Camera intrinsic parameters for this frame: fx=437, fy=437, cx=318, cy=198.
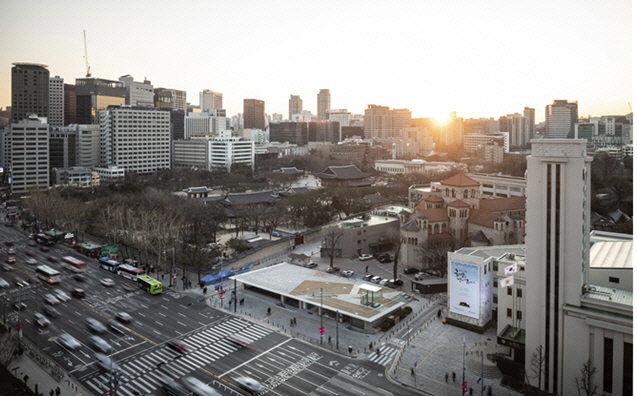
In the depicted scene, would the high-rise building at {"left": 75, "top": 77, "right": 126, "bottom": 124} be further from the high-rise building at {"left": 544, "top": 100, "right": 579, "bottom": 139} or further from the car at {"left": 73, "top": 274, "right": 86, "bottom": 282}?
the high-rise building at {"left": 544, "top": 100, "right": 579, "bottom": 139}

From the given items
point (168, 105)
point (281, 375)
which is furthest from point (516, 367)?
point (168, 105)

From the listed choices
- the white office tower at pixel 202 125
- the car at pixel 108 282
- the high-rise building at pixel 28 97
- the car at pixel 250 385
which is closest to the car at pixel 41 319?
the car at pixel 108 282

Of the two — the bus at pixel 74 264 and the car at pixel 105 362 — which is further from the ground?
the bus at pixel 74 264

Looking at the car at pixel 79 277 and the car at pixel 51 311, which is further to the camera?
the car at pixel 79 277

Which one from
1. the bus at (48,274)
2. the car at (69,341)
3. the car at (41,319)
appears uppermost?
the bus at (48,274)

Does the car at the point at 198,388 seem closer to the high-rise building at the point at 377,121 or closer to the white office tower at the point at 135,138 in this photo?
the white office tower at the point at 135,138

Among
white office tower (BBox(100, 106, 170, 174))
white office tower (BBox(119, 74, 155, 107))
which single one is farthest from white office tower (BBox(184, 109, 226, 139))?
white office tower (BBox(100, 106, 170, 174))
